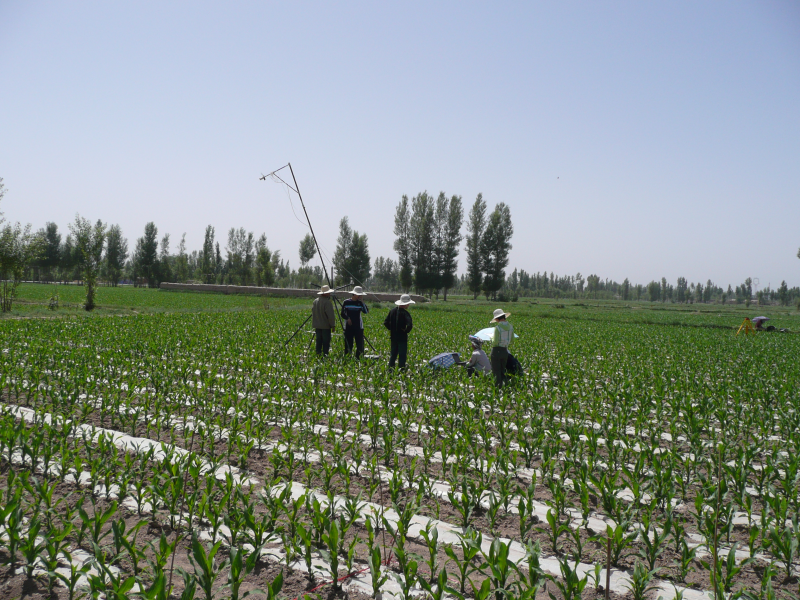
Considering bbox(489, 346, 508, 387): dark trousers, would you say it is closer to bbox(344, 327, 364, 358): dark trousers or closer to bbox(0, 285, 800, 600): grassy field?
bbox(0, 285, 800, 600): grassy field

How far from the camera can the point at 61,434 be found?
5.22 m

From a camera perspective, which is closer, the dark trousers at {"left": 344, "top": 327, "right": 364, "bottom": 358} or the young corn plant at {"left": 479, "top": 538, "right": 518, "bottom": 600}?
the young corn plant at {"left": 479, "top": 538, "right": 518, "bottom": 600}

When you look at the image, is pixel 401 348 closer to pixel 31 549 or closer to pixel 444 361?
pixel 444 361

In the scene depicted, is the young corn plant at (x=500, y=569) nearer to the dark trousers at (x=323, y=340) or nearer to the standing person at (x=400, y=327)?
the standing person at (x=400, y=327)

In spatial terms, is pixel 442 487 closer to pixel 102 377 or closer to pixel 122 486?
pixel 122 486

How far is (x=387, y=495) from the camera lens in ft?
14.7

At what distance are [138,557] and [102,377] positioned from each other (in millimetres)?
5926

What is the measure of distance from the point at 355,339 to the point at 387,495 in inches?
287

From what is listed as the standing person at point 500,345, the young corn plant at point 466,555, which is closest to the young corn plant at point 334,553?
the young corn plant at point 466,555

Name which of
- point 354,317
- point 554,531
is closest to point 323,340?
point 354,317

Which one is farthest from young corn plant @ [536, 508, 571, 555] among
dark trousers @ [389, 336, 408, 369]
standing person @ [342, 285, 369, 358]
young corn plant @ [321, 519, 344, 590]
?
standing person @ [342, 285, 369, 358]

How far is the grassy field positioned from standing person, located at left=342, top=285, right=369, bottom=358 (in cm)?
196

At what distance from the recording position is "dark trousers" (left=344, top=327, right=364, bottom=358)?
11496 millimetres

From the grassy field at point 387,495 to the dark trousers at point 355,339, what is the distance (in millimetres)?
1909
